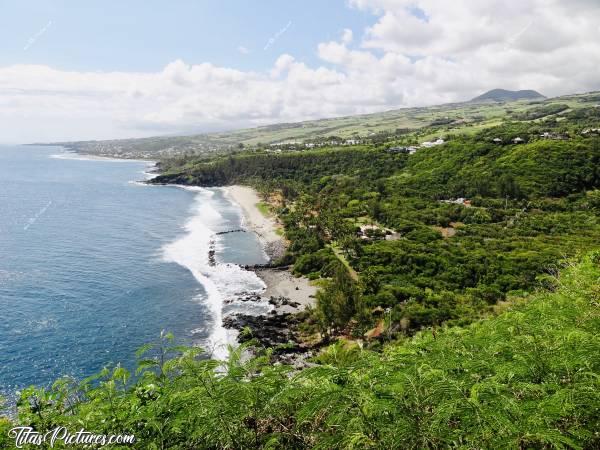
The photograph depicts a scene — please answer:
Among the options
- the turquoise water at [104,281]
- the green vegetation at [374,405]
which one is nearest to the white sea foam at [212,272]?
the turquoise water at [104,281]

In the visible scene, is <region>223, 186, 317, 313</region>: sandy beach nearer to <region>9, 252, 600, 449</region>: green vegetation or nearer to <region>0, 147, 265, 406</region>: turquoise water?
<region>0, 147, 265, 406</region>: turquoise water

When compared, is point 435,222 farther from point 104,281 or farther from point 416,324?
point 104,281

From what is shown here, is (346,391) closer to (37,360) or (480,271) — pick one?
(37,360)

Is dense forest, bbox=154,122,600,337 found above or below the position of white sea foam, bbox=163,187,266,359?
above

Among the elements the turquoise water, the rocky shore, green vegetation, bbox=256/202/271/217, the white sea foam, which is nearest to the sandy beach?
the rocky shore

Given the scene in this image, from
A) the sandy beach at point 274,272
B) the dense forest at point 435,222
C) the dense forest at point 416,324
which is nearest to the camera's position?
the dense forest at point 416,324

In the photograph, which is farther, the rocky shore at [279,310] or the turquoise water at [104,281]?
the rocky shore at [279,310]

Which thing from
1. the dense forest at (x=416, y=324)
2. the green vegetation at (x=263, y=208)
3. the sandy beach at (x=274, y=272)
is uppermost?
the dense forest at (x=416, y=324)

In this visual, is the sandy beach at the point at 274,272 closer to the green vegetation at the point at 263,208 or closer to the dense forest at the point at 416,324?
the green vegetation at the point at 263,208
